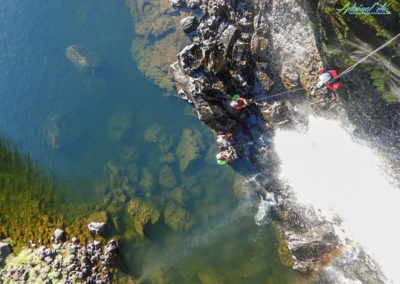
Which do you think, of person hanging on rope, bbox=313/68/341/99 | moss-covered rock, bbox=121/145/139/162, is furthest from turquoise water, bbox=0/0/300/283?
person hanging on rope, bbox=313/68/341/99

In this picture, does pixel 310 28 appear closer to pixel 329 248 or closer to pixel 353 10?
pixel 353 10

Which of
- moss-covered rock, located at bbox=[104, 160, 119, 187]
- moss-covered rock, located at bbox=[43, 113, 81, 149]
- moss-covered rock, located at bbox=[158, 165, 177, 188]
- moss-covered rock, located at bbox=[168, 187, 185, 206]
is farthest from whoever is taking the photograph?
moss-covered rock, located at bbox=[43, 113, 81, 149]

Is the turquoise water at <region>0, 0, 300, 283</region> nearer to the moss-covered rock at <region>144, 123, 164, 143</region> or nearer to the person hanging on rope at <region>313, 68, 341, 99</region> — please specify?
the moss-covered rock at <region>144, 123, 164, 143</region>

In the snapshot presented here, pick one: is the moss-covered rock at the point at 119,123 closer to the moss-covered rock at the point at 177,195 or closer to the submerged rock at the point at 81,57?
the submerged rock at the point at 81,57

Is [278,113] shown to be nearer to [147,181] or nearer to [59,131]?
[147,181]

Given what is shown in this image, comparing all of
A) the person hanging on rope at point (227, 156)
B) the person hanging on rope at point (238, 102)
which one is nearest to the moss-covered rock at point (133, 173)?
the person hanging on rope at point (227, 156)

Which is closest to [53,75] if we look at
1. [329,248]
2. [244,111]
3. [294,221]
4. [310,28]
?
[244,111]
